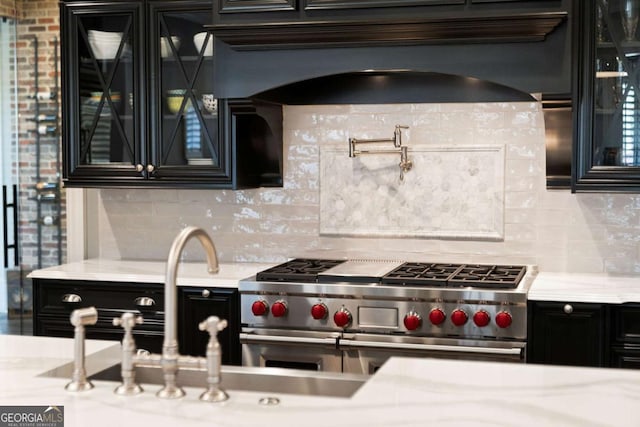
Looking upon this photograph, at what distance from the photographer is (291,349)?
423 cm

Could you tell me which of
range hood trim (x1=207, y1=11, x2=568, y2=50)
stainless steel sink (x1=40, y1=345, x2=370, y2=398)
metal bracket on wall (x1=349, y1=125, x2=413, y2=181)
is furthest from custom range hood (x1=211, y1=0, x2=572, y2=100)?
stainless steel sink (x1=40, y1=345, x2=370, y2=398)

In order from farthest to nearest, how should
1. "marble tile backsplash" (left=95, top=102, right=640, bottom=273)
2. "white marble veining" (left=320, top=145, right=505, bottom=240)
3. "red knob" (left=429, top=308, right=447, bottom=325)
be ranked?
"white marble veining" (left=320, top=145, right=505, bottom=240), "marble tile backsplash" (left=95, top=102, right=640, bottom=273), "red knob" (left=429, top=308, right=447, bottom=325)

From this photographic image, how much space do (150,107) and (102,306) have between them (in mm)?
1087

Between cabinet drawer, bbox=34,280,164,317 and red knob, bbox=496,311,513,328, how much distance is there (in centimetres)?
170

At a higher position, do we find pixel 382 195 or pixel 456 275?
pixel 382 195

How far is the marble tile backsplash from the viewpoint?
4566 mm

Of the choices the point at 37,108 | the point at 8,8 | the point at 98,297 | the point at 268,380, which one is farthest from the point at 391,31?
the point at 8,8

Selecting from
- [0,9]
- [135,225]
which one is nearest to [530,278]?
[135,225]

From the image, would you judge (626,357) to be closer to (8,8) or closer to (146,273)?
(146,273)

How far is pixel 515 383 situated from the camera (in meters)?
2.24

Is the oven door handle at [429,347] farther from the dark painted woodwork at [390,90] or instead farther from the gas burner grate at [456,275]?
the dark painted woodwork at [390,90]

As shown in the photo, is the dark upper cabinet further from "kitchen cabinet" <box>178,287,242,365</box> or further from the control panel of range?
"kitchen cabinet" <box>178,287,242,365</box>

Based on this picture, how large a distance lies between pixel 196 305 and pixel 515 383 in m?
2.46

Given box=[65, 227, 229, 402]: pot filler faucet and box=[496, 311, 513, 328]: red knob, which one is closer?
box=[65, 227, 229, 402]: pot filler faucet
